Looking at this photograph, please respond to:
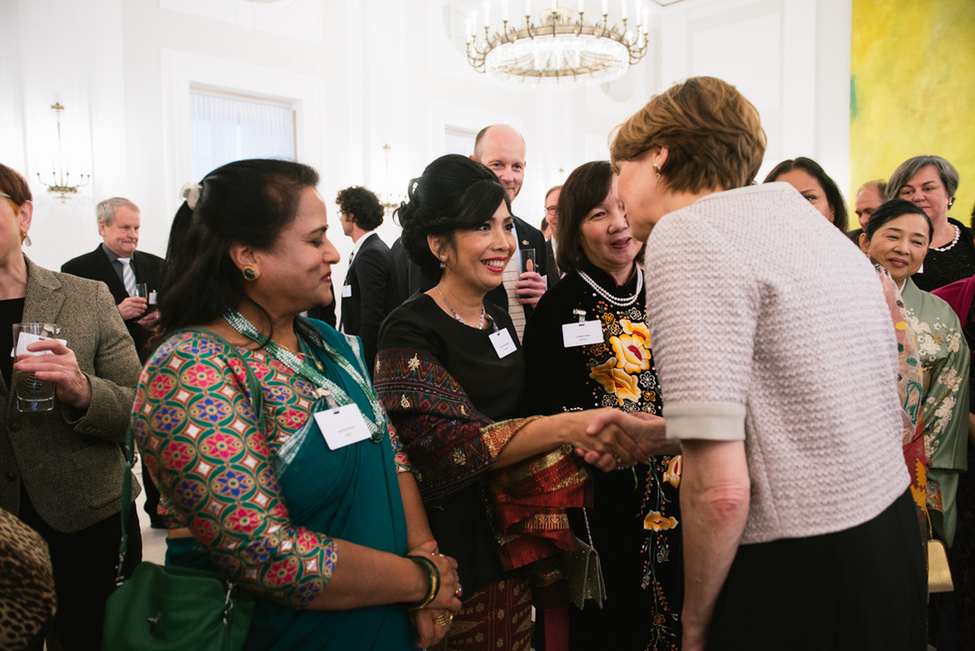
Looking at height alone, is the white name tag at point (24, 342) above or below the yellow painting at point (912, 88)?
below

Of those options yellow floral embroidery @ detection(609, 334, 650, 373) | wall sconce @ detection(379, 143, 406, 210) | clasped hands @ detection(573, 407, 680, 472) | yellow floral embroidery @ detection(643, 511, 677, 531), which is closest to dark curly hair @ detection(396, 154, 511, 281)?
yellow floral embroidery @ detection(609, 334, 650, 373)

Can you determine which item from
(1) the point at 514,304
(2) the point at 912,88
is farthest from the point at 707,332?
(2) the point at 912,88

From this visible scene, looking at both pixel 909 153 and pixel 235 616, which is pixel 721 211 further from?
pixel 909 153

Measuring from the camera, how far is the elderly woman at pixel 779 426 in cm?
103

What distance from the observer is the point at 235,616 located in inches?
47.3

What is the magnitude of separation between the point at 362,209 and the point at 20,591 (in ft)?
14.1

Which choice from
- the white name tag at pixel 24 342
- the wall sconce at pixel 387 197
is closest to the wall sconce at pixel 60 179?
the wall sconce at pixel 387 197

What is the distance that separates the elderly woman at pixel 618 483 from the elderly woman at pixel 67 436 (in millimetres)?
1220

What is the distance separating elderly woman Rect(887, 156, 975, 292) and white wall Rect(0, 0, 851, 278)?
10.6 ft

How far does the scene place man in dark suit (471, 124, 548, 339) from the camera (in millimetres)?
2869

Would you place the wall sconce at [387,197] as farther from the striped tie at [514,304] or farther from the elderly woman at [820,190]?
the elderly woman at [820,190]

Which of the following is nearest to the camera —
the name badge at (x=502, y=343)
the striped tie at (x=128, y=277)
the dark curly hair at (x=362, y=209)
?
the name badge at (x=502, y=343)

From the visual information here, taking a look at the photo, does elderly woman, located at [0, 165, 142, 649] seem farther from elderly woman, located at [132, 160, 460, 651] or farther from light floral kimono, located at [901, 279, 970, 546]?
light floral kimono, located at [901, 279, 970, 546]

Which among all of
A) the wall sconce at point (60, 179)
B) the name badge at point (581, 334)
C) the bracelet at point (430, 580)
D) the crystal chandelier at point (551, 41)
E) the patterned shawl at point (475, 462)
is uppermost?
the crystal chandelier at point (551, 41)
